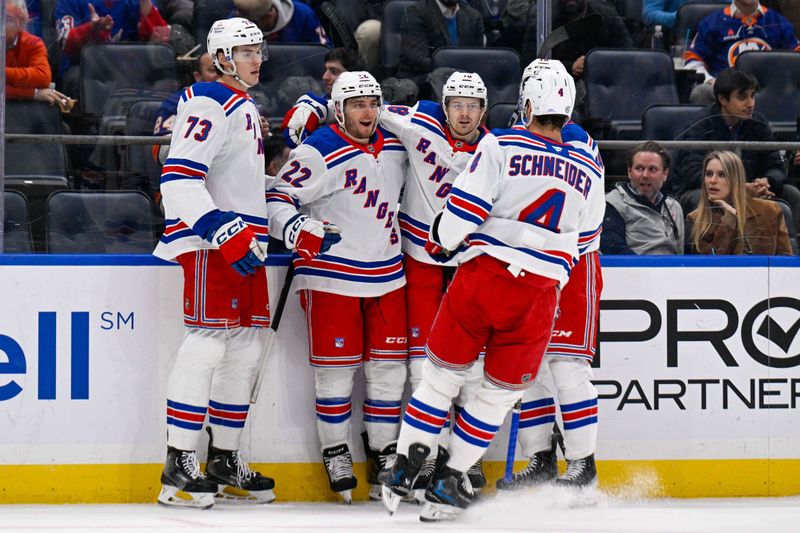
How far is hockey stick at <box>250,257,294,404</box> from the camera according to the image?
155 inches

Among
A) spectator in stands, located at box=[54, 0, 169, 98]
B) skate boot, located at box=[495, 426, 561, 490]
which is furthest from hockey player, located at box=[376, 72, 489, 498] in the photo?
spectator in stands, located at box=[54, 0, 169, 98]

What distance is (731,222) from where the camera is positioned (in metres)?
4.30

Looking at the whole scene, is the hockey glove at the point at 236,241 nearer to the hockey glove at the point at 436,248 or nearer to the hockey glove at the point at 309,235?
the hockey glove at the point at 309,235

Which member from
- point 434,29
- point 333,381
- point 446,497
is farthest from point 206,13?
point 446,497

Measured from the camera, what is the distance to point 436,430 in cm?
360

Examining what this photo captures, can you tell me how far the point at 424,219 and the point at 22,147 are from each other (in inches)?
54.7

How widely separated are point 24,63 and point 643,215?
238 cm

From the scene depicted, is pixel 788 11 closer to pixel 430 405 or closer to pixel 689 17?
pixel 689 17

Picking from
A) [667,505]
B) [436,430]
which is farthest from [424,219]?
[667,505]

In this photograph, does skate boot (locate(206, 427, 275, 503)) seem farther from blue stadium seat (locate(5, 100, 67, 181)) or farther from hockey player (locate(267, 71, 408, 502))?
blue stadium seat (locate(5, 100, 67, 181))

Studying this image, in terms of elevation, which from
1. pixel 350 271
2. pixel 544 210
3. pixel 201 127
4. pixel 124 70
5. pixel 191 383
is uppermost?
pixel 124 70

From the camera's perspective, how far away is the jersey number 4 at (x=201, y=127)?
144 inches

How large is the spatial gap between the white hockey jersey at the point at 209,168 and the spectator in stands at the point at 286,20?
1.59 m

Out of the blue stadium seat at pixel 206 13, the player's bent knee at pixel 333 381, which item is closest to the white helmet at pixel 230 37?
the player's bent knee at pixel 333 381
